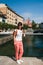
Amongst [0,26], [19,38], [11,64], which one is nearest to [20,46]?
[19,38]

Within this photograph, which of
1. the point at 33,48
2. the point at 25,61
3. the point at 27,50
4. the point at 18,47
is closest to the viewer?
the point at 18,47

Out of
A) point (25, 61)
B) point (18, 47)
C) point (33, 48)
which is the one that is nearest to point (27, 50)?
point (33, 48)

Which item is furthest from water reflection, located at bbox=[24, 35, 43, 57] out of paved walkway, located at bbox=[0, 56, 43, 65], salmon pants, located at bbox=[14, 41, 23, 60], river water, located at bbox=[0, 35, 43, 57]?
salmon pants, located at bbox=[14, 41, 23, 60]

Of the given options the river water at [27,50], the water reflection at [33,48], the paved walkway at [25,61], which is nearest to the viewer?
the paved walkway at [25,61]

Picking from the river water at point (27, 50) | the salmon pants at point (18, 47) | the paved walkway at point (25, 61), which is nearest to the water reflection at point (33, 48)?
the river water at point (27, 50)

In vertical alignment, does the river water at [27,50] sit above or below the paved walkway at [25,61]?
below

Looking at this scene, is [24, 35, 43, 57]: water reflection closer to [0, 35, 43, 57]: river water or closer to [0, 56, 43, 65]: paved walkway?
[0, 35, 43, 57]: river water

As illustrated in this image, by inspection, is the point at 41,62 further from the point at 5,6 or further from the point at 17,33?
the point at 5,6

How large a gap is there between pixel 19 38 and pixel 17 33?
20cm

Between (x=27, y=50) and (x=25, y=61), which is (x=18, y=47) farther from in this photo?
(x=27, y=50)

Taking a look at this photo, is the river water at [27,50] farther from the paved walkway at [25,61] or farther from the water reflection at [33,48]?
the paved walkway at [25,61]

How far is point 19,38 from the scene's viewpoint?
21.5ft

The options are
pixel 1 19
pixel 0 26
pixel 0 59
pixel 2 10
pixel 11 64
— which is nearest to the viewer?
pixel 11 64

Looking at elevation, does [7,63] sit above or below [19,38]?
below
